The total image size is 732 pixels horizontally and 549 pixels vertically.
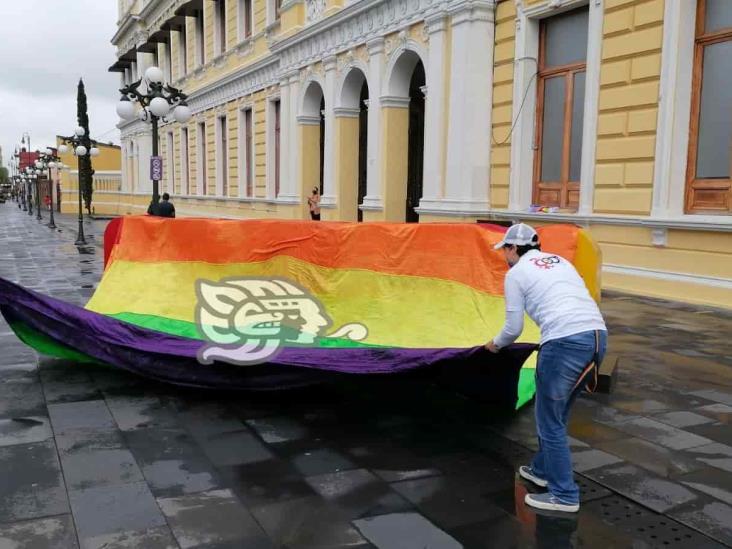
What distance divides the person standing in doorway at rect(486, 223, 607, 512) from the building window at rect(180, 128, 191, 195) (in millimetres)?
33557

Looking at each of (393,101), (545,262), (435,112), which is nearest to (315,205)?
(393,101)

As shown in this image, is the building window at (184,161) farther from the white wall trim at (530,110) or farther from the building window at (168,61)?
the white wall trim at (530,110)

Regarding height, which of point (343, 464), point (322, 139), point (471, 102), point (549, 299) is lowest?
point (343, 464)

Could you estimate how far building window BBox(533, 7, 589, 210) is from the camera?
13180 mm

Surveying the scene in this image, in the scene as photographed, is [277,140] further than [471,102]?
Yes

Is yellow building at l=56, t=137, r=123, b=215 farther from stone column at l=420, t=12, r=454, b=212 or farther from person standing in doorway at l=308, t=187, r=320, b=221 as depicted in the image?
stone column at l=420, t=12, r=454, b=212

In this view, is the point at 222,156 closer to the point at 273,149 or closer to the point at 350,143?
the point at 273,149

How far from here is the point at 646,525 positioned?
13.1 ft

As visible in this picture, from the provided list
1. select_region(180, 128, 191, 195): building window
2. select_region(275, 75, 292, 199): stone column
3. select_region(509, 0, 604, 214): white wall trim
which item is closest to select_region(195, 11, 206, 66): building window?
select_region(180, 128, 191, 195): building window

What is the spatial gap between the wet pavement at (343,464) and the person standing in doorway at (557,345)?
8.0 inches

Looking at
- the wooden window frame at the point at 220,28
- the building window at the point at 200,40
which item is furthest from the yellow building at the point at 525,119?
the building window at the point at 200,40

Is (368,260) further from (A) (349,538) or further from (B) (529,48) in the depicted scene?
(B) (529,48)

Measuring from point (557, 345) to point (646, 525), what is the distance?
1104mm

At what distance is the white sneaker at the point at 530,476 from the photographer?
4.47 metres
